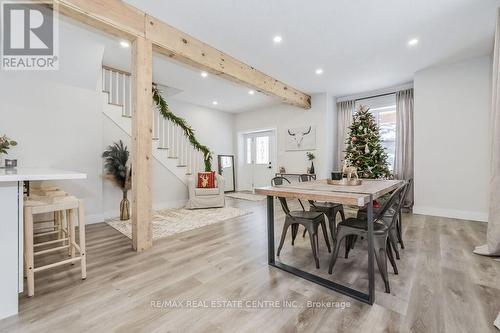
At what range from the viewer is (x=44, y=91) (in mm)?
3172

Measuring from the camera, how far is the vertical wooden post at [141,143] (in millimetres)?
2451

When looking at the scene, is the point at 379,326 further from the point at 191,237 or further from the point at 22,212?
the point at 22,212

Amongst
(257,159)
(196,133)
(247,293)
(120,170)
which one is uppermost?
(196,133)

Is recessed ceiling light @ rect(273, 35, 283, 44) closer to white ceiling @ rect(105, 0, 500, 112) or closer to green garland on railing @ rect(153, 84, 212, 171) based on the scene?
white ceiling @ rect(105, 0, 500, 112)

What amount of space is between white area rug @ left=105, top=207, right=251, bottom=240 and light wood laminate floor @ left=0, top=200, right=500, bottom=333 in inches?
21.0

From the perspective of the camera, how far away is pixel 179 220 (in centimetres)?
378

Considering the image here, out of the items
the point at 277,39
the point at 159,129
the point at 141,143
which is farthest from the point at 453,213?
the point at 159,129

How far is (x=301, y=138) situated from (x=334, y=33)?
321 cm

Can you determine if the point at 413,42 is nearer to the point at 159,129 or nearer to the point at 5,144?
the point at 159,129

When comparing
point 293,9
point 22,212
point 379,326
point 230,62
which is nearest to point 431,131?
point 293,9

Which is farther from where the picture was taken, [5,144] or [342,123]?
[342,123]

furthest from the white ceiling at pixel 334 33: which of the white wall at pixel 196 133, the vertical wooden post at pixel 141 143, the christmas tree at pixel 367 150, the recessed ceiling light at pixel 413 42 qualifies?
the white wall at pixel 196 133

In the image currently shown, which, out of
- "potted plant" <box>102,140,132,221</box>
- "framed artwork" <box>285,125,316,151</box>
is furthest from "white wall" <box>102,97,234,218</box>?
"framed artwork" <box>285,125,316,151</box>

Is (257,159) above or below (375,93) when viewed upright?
below
